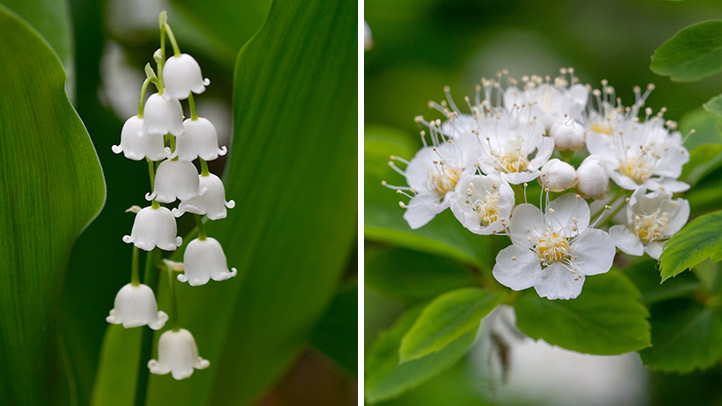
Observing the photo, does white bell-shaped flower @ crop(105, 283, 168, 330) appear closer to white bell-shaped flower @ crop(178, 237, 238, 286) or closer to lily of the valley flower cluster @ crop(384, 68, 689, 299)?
white bell-shaped flower @ crop(178, 237, 238, 286)

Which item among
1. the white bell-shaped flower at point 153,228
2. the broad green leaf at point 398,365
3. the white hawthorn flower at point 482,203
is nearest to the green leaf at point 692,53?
the white hawthorn flower at point 482,203

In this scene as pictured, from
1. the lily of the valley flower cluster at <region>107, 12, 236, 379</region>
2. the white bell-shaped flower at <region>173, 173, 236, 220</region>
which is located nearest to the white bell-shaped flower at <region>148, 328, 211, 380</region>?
the lily of the valley flower cluster at <region>107, 12, 236, 379</region>

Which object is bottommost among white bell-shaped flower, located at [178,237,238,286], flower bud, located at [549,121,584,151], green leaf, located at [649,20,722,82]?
white bell-shaped flower, located at [178,237,238,286]

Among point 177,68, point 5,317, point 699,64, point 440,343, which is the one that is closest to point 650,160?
point 699,64

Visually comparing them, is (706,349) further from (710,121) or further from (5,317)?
(5,317)

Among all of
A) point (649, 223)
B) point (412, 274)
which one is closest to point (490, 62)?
point (412, 274)

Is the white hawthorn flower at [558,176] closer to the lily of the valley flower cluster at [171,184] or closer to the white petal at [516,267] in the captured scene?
the white petal at [516,267]

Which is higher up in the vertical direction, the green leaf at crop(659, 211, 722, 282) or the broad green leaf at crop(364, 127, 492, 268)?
the broad green leaf at crop(364, 127, 492, 268)

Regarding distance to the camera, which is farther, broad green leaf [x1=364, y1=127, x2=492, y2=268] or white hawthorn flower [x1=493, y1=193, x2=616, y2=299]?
broad green leaf [x1=364, y1=127, x2=492, y2=268]
